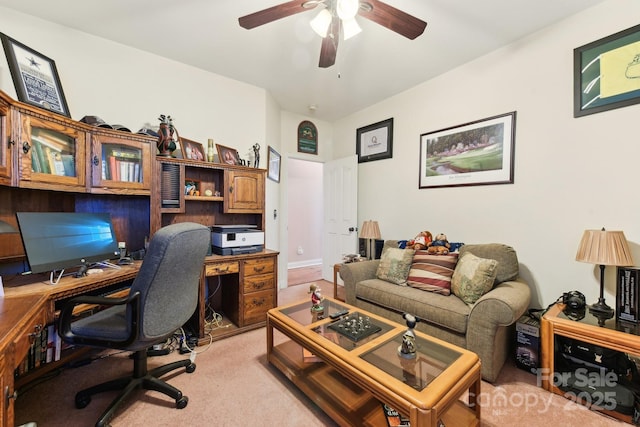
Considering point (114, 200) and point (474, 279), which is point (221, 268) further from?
point (474, 279)

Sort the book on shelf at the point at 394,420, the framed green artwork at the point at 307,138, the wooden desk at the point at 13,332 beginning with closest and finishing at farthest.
A: the wooden desk at the point at 13,332
the book on shelf at the point at 394,420
the framed green artwork at the point at 307,138

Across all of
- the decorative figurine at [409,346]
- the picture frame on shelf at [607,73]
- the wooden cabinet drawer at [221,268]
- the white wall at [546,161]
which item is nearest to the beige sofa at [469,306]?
the white wall at [546,161]

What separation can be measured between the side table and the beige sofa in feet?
0.58

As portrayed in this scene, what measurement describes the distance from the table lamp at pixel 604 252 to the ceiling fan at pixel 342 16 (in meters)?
1.82

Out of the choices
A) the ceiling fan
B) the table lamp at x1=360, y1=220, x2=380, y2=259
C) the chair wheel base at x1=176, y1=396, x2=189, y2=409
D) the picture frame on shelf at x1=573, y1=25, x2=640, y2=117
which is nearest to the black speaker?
the table lamp at x1=360, y1=220, x2=380, y2=259

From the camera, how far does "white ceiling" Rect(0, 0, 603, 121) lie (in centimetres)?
193

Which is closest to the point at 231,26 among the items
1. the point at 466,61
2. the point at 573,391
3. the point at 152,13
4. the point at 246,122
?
the point at 152,13

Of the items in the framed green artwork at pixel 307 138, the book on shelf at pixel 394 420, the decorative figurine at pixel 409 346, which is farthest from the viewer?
the framed green artwork at pixel 307 138

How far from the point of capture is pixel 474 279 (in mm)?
2037

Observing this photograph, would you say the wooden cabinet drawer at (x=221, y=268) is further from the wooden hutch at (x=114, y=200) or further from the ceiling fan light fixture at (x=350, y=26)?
the ceiling fan light fixture at (x=350, y=26)

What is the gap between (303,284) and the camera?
13.3ft

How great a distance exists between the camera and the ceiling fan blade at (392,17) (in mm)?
1469

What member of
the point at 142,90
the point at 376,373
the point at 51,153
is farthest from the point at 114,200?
the point at 376,373

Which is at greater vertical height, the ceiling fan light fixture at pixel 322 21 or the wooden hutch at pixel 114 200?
the ceiling fan light fixture at pixel 322 21
